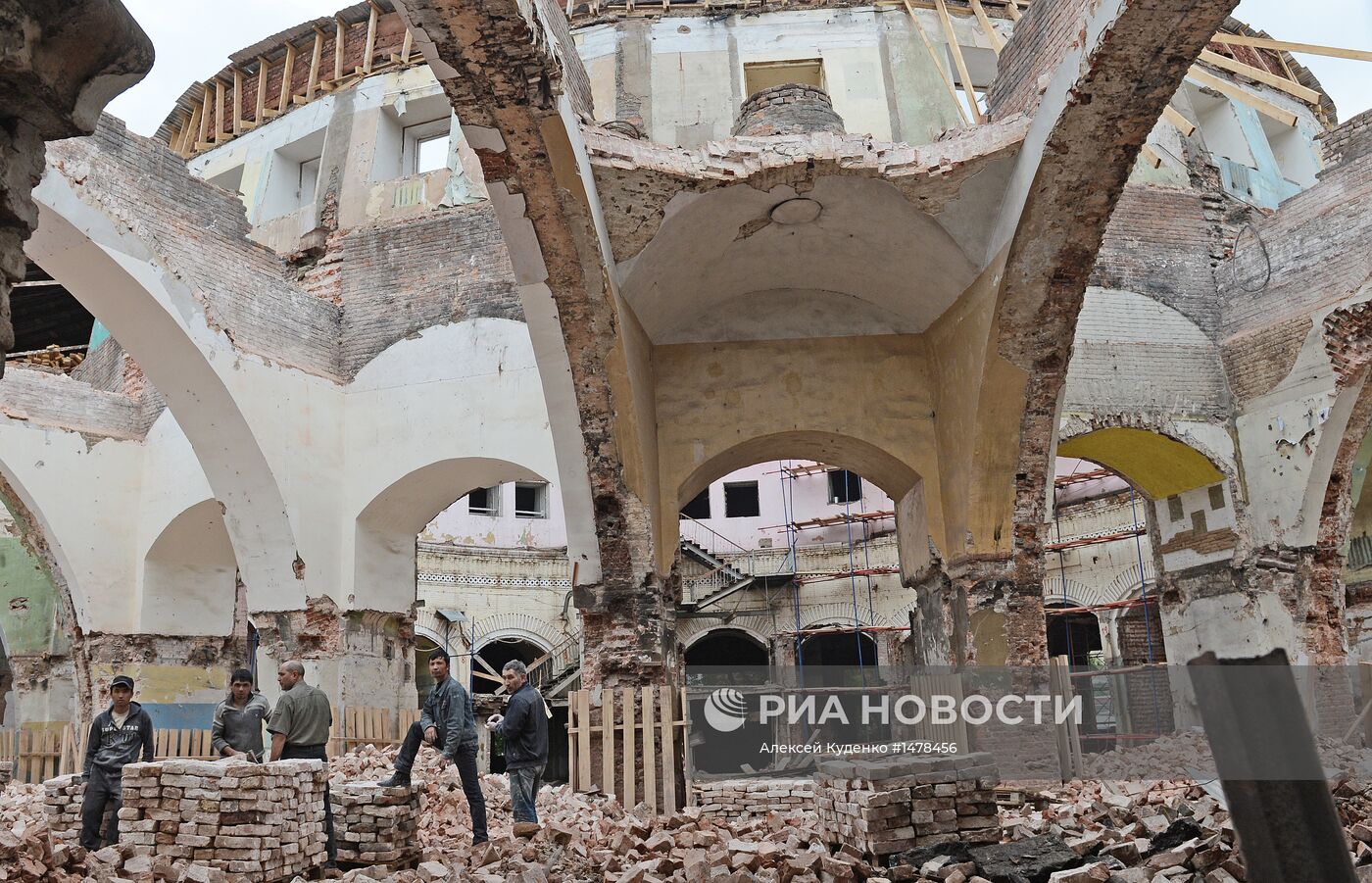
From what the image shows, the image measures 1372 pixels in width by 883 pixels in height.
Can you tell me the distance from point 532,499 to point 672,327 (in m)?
12.2

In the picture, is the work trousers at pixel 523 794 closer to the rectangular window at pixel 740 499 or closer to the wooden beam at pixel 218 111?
the wooden beam at pixel 218 111

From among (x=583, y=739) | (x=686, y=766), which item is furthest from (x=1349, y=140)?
(x=583, y=739)

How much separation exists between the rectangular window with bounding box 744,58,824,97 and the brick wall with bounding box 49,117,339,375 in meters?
7.08

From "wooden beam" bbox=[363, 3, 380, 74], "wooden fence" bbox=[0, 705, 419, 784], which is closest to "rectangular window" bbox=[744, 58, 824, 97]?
"wooden beam" bbox=[363, 3, 380, 74]

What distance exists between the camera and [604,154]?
739 centimetres

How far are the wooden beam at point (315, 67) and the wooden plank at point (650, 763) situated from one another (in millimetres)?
12576

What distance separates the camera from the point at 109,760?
19.7ft

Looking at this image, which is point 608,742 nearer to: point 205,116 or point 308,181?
point 308,181

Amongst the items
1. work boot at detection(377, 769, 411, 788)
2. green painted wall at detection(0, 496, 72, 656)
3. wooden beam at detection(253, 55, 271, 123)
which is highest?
wooden beam at detection(253, 55, 271, 123)

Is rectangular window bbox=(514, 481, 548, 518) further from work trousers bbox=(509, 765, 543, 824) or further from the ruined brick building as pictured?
work trousers bbox=(509, 765, 543, 824)

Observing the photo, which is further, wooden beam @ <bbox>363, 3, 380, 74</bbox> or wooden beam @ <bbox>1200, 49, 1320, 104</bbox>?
wooden beam @ <bbox>363, 3, 380, 74</bbox>

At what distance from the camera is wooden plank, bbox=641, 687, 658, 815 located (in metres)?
8.30

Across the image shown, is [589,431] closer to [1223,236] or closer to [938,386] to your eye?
[938,386]

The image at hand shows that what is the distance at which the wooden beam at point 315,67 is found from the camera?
16781mm
